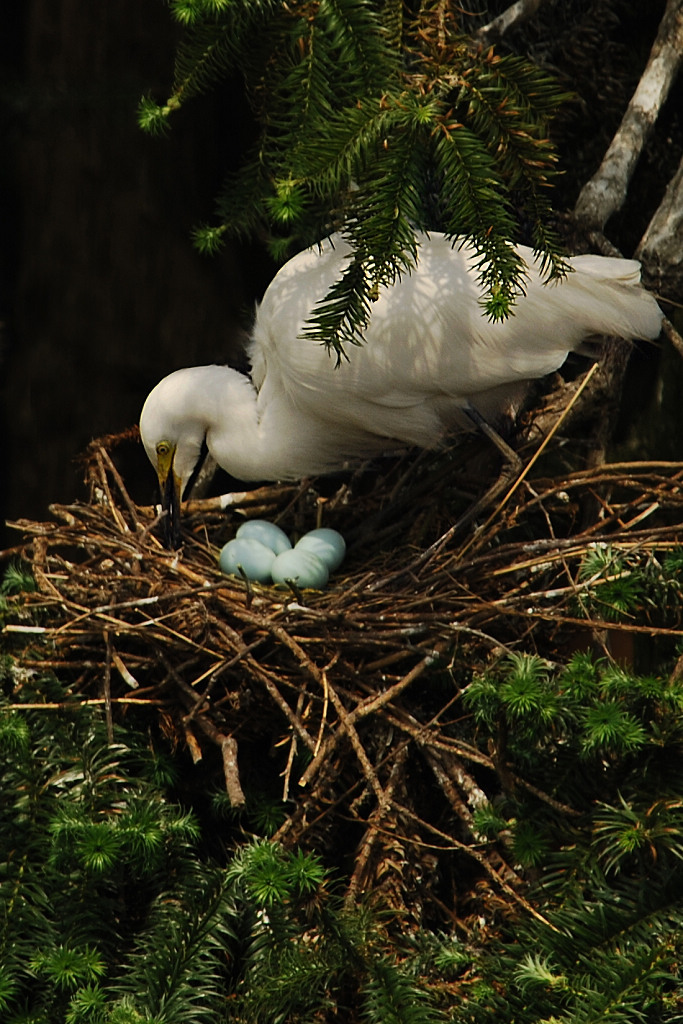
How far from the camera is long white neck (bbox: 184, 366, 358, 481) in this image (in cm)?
172

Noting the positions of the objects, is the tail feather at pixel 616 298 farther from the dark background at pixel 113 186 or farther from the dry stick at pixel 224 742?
the dry stick at pixel 224 742

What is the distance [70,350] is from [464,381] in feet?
2.06

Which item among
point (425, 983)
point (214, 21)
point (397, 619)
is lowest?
point (425, 983)

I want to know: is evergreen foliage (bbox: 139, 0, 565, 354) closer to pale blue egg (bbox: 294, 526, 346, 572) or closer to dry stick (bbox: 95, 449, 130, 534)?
pale blue egg (bbox: 294, 526, 346, 572)

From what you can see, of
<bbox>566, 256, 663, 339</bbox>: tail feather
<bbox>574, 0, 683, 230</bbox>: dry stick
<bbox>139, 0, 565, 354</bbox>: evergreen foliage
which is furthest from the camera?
<bbox>574, 0, 683, 230</bbox>: dry stick

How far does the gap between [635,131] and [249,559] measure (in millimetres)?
809

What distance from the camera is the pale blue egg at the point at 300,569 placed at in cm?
155

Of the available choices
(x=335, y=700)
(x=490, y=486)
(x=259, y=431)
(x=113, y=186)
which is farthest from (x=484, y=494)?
(x=113, y=186)

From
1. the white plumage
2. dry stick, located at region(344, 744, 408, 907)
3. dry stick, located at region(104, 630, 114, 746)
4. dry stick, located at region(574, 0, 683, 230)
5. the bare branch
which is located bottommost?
dry stick, located at region(344, 744, 408, 907)

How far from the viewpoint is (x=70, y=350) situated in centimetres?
180

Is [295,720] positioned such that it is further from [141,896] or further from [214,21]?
[214,21]

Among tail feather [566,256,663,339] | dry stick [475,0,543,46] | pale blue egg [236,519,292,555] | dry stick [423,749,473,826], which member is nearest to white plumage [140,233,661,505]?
tail feather [566,256,663,339]

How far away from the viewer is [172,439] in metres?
1.75

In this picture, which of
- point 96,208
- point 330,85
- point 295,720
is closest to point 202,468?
point 96,208
